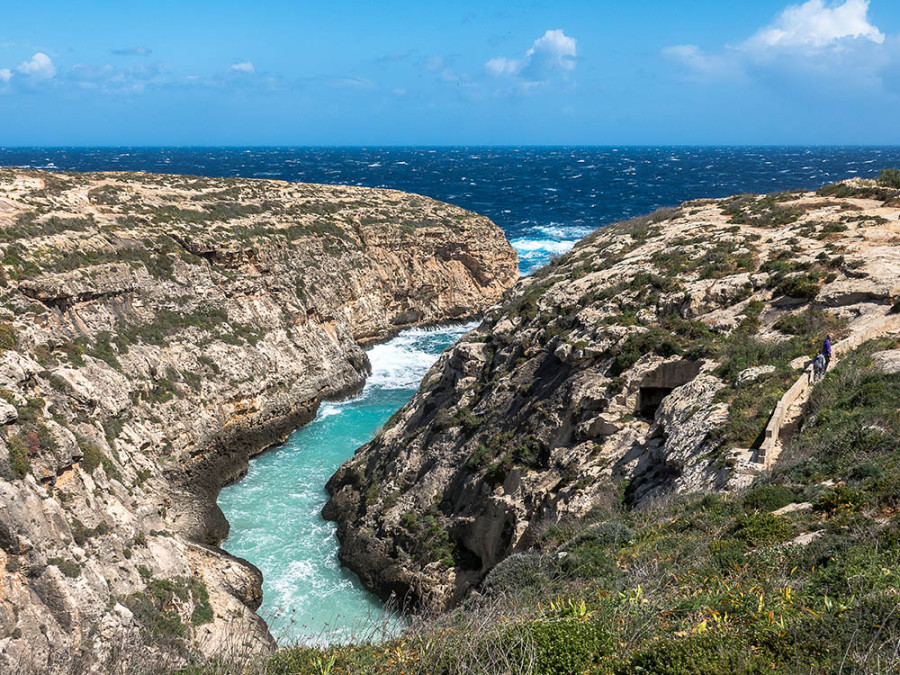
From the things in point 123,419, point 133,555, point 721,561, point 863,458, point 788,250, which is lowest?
point 133,555

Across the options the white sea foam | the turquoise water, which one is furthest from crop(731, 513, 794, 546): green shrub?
the white sea foam

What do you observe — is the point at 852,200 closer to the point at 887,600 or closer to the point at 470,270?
the point at 887,600

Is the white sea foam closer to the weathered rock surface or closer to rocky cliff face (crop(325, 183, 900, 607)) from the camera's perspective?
Result: rocky cliff face (crop(325, 183, 900, 607))

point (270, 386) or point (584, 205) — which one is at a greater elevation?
point (584, 205)

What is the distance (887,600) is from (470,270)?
6141cm

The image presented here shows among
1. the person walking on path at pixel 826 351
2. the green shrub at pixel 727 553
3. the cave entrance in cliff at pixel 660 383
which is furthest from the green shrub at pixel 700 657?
the cave entrance in cliff at pixel 660 383

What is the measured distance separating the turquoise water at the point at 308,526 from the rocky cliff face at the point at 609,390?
1.25 metres

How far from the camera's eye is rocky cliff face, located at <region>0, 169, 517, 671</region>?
59.9 ft

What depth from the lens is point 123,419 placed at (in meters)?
29.5

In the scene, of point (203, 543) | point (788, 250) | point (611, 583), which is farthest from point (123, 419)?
point (788, 250)

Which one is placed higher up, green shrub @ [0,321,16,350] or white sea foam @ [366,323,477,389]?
green shrub @ [0,321,16,350]

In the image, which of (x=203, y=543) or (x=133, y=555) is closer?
(x=133, y=555)

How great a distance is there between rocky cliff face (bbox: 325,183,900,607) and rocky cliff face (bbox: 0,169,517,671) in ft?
23.5

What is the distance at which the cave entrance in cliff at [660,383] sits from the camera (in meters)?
21.8
